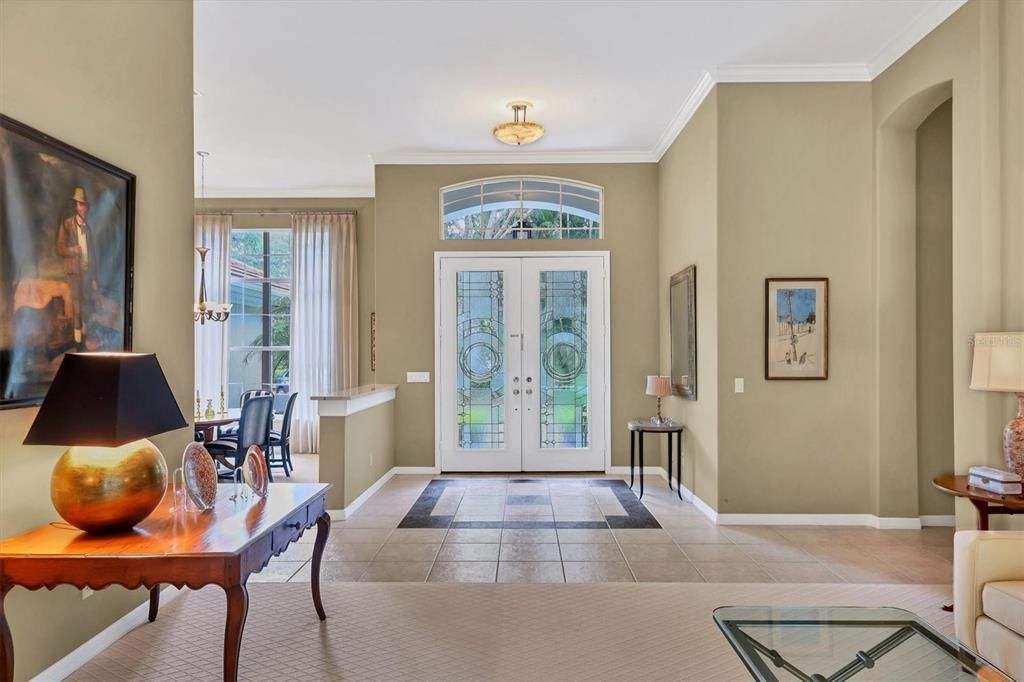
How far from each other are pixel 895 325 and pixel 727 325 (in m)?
1.21

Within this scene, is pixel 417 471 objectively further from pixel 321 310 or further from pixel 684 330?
pixel 684 330

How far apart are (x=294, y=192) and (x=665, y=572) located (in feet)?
22.6

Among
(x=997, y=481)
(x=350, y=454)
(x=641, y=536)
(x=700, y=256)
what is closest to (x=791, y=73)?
(x=700, y=256)

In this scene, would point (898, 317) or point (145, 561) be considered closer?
point (145, 561)

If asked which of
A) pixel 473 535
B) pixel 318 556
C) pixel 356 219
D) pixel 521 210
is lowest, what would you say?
pixel 473 535

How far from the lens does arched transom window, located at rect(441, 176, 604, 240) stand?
695 cm

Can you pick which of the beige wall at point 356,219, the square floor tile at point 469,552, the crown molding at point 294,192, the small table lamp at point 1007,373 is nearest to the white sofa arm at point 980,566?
the small table lamp at point 1007,373

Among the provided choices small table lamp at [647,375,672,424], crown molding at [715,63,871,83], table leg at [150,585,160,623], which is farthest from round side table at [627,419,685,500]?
table leg at [150,585,160,623]

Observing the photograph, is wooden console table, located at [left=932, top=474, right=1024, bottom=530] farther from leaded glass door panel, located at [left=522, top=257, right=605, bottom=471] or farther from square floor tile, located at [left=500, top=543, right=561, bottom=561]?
leaded glass door panel, located at [left=522, top=257, right=605, bottom=471]

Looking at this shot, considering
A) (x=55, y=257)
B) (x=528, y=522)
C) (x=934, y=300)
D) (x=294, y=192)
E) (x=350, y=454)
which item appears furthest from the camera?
(x=294, y=192)

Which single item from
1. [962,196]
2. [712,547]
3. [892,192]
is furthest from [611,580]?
[892,192]

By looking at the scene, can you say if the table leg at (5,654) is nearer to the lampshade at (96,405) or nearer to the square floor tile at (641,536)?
the lampshade at (96,405)

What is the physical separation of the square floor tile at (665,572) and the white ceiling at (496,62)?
358cm

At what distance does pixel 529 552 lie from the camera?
13.7 feet
